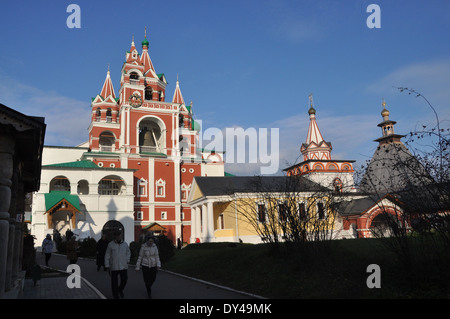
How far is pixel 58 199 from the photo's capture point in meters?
37.1

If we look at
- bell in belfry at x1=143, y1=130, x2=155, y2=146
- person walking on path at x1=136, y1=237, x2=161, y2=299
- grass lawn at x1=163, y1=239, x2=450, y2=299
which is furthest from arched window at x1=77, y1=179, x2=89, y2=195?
person walking on path at x1=136, y1=237, x2=161, y2=299

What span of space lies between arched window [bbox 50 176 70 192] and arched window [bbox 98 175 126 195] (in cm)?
353

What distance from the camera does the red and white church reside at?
39.3 meters

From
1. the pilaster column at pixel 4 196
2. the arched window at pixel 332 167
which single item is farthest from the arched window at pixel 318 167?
the pilaster column at pixel 4 196

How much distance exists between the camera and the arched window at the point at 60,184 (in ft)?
137

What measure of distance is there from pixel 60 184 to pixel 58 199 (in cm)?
614

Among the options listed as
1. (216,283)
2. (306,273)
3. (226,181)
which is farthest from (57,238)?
(306,273)

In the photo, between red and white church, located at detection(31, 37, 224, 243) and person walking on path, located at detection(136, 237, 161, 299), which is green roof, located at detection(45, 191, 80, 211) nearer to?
red and white church, located at detection(31, 37, 224, 243)

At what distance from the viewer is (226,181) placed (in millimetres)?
38031

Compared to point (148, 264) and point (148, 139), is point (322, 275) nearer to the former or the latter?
point (148, 264)

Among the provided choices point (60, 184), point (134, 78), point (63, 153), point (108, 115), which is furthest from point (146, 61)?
point (60, 184)
